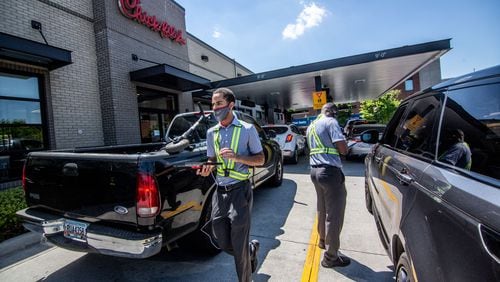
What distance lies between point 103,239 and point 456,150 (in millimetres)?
2824

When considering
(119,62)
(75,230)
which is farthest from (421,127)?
(119,62)

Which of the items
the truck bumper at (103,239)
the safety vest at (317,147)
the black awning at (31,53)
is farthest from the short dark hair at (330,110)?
the black awning at (31,53)

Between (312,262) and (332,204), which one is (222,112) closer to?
(332,204)

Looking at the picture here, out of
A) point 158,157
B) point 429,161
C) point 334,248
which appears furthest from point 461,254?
point 158,157

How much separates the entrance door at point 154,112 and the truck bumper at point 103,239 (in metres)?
6.97

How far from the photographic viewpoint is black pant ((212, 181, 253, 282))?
2.23 meters

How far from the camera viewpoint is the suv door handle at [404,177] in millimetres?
1798

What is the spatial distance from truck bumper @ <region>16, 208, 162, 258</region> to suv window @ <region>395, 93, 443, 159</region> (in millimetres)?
2319

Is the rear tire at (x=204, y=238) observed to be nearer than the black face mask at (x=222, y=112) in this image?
No

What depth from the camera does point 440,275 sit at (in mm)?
1181

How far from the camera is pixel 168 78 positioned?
952 centimetres

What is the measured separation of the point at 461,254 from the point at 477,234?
0.12 m

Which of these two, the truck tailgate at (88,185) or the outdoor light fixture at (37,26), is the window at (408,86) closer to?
the outdoor light fixture at (37,26)

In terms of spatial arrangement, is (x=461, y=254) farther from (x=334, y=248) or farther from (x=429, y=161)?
(x=334, y=248)
